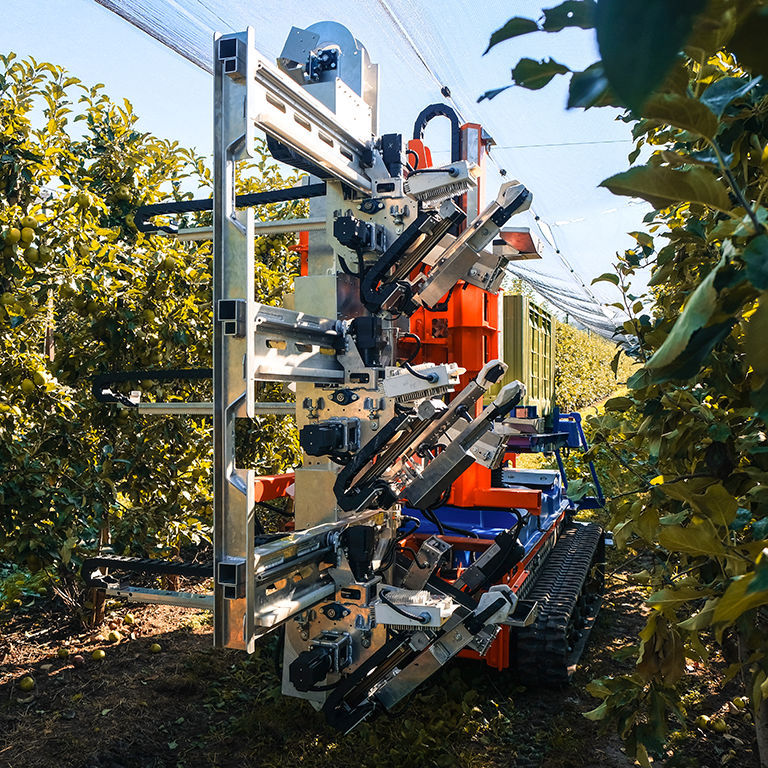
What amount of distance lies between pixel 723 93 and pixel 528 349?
6.00 m

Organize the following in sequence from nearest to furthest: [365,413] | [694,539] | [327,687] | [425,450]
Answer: [694,539] → [327,687] → [365,413] → [425,450]

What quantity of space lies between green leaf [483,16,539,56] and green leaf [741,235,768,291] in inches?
11.0

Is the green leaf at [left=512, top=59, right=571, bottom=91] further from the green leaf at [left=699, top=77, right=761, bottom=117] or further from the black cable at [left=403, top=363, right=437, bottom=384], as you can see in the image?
the black cable at [left=403, top=363, right=437, bottom=384]

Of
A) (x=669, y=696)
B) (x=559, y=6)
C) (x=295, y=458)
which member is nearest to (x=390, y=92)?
(x=295, y=458)

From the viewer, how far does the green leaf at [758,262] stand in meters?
0.60

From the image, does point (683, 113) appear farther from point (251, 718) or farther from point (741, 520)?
point (251, 718)

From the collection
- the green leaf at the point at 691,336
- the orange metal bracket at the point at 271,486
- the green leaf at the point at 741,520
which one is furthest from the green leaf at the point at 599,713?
the orange metal bracket at the point at 271,486

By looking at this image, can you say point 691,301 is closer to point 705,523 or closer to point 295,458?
point 705,523

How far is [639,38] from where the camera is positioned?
0.39m

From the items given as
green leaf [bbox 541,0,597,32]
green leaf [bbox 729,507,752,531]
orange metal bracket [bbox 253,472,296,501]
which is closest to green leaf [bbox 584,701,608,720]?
green leaf [bbox 729,507,752,531]

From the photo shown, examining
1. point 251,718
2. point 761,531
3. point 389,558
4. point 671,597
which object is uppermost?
point 761,531

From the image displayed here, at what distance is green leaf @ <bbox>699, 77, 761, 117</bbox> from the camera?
0.76 metres

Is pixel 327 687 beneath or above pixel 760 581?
beneath

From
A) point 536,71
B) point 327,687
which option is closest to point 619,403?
point 536,71
